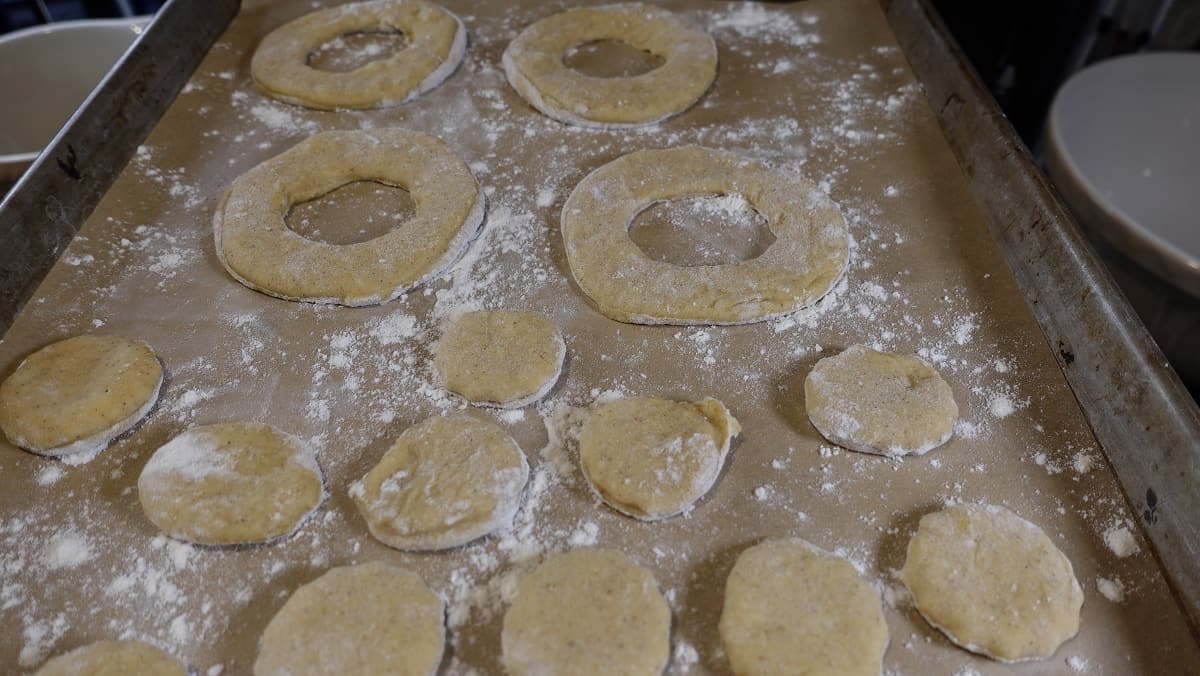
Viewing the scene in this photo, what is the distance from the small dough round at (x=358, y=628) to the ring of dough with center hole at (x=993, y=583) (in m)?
0.76

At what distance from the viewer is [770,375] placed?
58.3 inches

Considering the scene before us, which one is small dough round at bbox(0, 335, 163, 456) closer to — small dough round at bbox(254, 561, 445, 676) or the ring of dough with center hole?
small dough round at bbox(254, 561, 445, 676)

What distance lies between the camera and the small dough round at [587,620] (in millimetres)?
1097

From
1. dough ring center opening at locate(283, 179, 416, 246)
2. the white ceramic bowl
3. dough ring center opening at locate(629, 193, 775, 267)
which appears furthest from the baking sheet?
the white ceramic bowl

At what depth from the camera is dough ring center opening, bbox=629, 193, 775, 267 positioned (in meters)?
1.70

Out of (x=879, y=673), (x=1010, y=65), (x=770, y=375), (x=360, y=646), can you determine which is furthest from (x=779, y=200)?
(x=1010, y=65)

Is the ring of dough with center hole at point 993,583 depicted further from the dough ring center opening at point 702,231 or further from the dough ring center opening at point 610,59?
the dough ring center opening at point 610,59

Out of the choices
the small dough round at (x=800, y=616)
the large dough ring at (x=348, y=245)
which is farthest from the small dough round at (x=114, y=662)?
the small dough round at (x=800, y=616)

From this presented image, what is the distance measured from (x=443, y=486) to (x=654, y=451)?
1.21 feet

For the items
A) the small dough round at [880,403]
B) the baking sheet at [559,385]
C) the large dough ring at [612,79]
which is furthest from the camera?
the large dough ring at [612,79]

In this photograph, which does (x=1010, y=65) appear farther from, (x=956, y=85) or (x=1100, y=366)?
(x=1100, y=366)

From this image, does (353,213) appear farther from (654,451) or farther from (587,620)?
(587,620)

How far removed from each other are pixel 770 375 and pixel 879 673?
1.88ft

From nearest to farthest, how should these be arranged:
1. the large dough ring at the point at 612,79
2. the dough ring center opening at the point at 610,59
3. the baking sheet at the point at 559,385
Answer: the baking sheet at the point at 559,385 → the large dough ring at the point at 612,79 → the dough ring center opening at the point at 610,59
